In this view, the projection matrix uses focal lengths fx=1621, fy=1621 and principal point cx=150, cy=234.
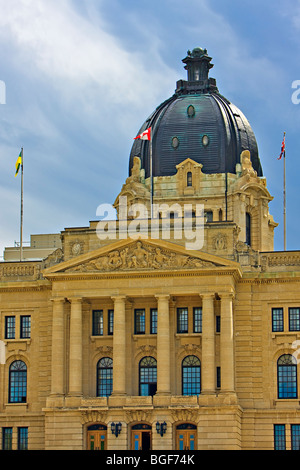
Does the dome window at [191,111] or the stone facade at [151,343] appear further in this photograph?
the dome window at [191,111]

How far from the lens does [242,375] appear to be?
410 feet

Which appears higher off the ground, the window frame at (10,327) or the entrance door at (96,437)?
the window frame at (10,327)

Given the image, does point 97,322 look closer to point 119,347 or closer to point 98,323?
point 98,323

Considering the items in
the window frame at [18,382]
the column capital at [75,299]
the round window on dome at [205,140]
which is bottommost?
the window frame at [18,382]

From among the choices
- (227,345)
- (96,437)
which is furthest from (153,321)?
(96,437)

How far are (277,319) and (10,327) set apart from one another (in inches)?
843

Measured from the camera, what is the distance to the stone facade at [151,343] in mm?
122125

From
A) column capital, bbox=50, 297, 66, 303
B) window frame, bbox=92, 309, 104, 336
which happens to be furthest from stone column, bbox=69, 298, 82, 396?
window frame, bbox=92, 309, 104, 336

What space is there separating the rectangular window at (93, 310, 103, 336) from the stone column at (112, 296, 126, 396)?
288cm

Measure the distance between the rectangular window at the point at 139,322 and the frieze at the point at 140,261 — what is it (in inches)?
157

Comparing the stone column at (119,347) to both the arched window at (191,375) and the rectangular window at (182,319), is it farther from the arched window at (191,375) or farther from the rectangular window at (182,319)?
the arched window at (191,375)

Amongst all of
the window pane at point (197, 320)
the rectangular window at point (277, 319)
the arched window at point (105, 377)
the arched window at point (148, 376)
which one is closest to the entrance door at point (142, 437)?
the arched window at point (148, 376)

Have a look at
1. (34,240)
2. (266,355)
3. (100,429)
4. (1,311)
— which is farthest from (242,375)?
(34,240)
